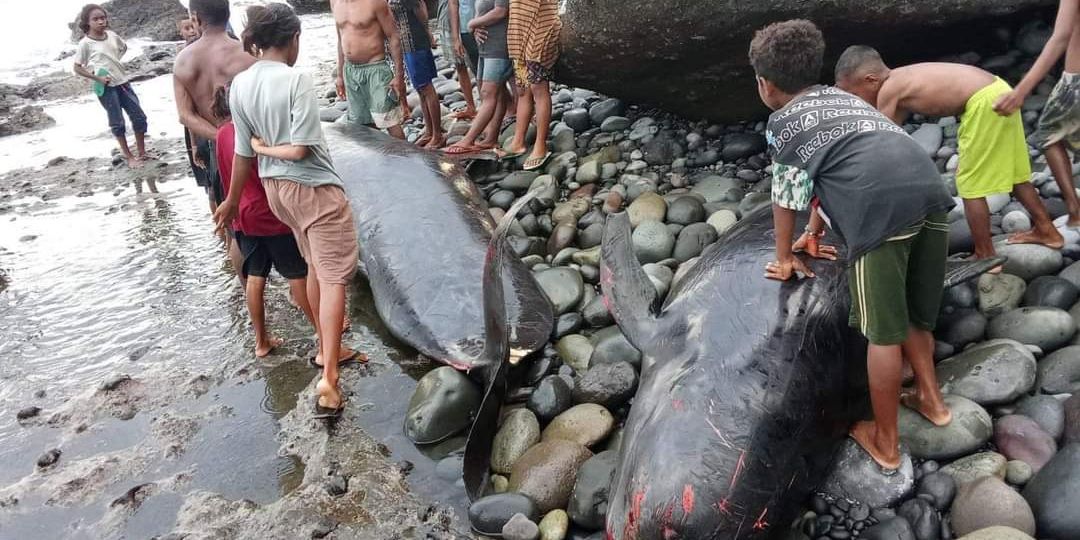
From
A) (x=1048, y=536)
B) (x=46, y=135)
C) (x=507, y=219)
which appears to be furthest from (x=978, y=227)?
(x=46, y=135)

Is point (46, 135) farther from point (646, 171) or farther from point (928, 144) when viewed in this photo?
point (928, 144)

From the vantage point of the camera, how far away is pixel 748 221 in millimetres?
4523

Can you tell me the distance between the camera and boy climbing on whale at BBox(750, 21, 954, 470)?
10.3 ft

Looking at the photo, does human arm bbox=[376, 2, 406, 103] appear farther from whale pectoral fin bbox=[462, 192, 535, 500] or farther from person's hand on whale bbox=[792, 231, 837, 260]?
person's hand on whale bbox=[792, 231, 837, 260]

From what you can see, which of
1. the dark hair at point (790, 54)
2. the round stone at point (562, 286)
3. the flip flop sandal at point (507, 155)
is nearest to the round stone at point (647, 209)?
the round stone at point (562, 286)

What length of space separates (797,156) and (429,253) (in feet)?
9.43

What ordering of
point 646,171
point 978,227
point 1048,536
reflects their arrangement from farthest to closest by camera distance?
point 646,171 < point 978,227 < point 1048,536

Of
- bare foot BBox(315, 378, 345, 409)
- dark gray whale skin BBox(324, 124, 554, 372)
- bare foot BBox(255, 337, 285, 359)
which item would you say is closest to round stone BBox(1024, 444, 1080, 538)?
dark gray whale skin BBox(324, 124, 554, 372)

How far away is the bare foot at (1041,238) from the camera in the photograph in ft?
14.5

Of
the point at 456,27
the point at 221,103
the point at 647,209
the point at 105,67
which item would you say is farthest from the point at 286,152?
the point at 105,67

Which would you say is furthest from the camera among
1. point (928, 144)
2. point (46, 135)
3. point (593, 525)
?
point (46, 135)

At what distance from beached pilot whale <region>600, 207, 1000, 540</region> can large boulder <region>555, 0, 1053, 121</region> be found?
92.1 inches

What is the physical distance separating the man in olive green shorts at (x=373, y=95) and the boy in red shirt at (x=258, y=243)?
297 centimetres

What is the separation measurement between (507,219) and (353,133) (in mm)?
3701
